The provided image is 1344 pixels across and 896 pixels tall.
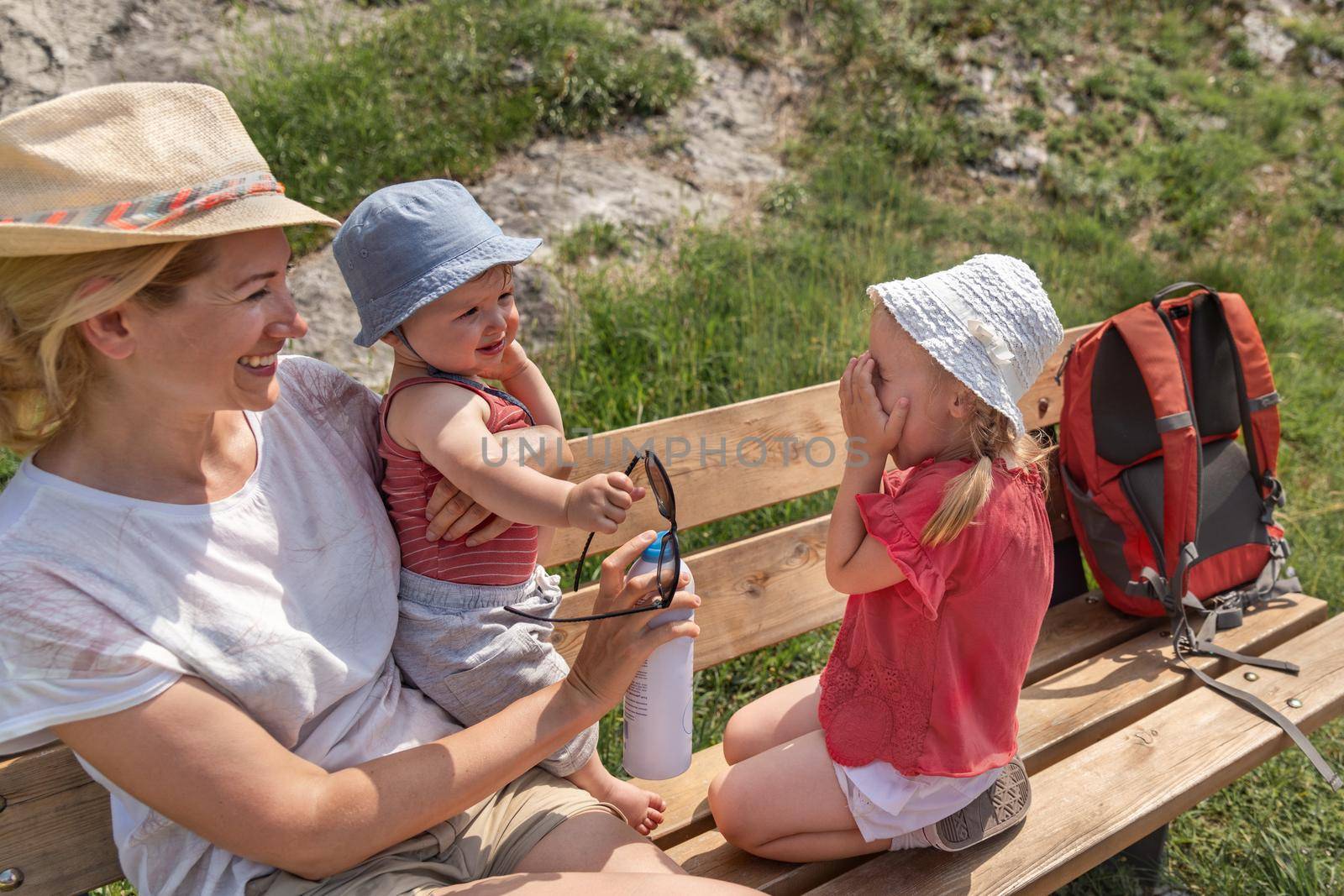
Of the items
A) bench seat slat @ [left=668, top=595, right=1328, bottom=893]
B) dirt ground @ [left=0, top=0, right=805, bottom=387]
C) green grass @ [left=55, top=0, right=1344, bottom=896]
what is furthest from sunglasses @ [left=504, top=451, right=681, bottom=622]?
dirt ground @ [left=0, top=0, right=805, bottom=387]

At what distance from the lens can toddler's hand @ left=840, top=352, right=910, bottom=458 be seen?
1976mm

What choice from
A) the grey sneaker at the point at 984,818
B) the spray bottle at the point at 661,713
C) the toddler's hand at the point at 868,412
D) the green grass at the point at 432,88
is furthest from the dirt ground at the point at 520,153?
the grey sneaker at the point at 984,818

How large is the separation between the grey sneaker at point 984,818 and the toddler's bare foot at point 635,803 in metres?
0.56

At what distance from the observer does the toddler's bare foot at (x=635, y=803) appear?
2.11 m

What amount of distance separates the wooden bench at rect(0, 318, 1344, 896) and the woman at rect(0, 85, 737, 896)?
20cm

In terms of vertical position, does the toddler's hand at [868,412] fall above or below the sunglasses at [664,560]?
above

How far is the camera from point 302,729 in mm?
1730

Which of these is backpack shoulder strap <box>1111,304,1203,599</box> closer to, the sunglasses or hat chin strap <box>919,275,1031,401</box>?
hat chin strap <box>919,275,1031,401</box>

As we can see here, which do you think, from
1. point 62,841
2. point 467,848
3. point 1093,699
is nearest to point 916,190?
point 1093,699

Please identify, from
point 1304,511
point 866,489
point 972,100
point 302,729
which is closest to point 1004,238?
point 972,100

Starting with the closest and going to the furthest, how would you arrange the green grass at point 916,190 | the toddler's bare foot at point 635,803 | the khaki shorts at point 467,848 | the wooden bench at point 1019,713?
the khaki shorts at point 467,848
the wooden bench at point 1019,713
the toddler's bare foot at point 635,803
the green grass at point 916,190

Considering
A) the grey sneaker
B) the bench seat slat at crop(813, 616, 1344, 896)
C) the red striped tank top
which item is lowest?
the bench seat slat at crop(813, 616, 1344, 896)

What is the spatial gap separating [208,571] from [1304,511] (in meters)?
4.10

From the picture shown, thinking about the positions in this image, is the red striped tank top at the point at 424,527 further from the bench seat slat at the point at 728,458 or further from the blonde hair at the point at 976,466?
the blonde hair at the point at 976,466
